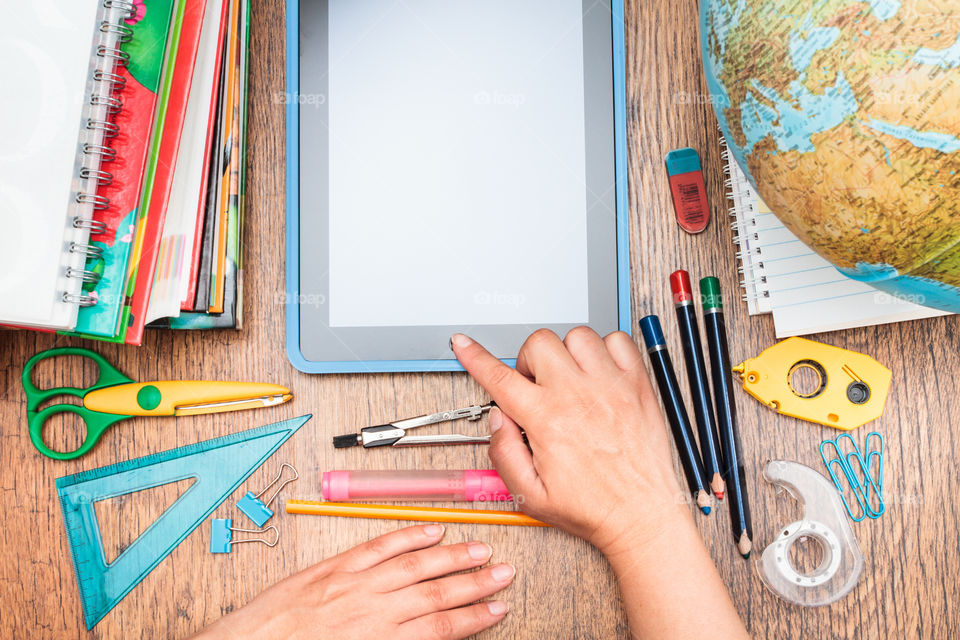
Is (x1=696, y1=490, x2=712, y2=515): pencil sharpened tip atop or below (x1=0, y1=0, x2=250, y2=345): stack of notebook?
below

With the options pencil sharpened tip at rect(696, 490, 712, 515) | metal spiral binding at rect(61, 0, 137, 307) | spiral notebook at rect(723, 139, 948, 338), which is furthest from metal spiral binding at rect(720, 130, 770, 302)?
metal spiral binding at rect(61, 0, 137, 307)

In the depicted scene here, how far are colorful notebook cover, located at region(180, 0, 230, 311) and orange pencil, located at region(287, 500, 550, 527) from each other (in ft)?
0.83

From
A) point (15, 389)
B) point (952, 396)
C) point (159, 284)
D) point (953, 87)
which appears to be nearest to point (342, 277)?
point (159, 284)

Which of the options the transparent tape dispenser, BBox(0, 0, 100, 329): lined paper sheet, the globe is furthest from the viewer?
the transparent tape dispenser

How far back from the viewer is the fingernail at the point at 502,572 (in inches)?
25.7

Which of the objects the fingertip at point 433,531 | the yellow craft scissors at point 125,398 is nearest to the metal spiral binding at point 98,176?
the yellow craft scissors at point 125,398

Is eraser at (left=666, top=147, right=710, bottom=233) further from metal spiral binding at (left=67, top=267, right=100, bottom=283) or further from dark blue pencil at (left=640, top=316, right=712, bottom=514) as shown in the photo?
metal spiral binding at (left=67, top=267, right=100, bottom=283)

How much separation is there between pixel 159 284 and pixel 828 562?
77 centimetres

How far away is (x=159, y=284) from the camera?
2.00 feet

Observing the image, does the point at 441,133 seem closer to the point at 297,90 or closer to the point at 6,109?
the point at 297,90

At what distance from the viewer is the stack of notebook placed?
0.55 meters

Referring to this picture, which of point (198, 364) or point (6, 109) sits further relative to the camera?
point (198, 364)

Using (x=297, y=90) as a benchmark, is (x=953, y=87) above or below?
below

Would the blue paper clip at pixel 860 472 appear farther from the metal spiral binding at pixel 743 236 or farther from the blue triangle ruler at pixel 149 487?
the blue triangle ruler at pixel 149 487
